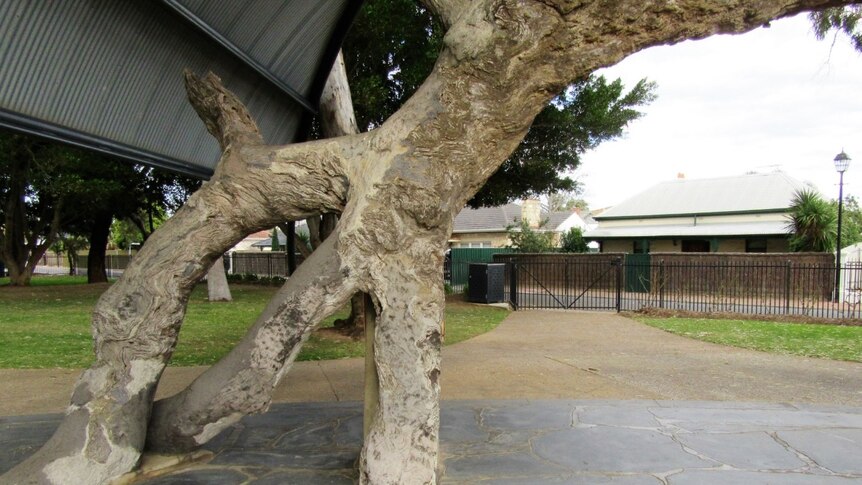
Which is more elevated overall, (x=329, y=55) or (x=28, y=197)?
(x=329, y=55)

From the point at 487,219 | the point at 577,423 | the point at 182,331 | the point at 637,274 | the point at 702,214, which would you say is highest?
the point at 487,219

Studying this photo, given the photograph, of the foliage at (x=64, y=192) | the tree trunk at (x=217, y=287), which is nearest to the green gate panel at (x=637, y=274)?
the tree trunk at (x=217, y=287)

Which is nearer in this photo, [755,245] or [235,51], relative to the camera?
[235,51]

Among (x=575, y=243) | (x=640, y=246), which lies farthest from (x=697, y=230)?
(x=575, y=243)

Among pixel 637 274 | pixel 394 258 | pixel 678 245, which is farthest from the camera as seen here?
pixel 678 245

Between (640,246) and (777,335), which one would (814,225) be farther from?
(777,335)

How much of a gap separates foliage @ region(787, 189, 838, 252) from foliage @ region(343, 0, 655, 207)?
367 inches

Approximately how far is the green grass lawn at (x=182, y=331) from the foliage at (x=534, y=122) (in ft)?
13.0

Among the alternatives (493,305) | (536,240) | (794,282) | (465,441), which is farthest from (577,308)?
(465,441)

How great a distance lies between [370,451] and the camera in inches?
142

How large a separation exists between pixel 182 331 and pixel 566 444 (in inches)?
356

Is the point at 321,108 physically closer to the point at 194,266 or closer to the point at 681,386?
the point at 194,266

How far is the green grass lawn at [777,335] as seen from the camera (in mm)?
9656

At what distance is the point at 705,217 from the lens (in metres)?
26.5
